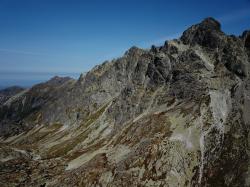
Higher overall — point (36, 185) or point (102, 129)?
point (102, 129)

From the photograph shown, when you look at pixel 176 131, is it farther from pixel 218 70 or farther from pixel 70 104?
pixel 70 104

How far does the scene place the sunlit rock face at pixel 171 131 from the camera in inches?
2613

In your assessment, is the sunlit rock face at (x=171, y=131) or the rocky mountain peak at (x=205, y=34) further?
the rocky mountain peak at (x=205, y=34)

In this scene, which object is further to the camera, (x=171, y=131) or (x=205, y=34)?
(x=205, y=34)

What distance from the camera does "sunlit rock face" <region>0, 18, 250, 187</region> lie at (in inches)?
2613

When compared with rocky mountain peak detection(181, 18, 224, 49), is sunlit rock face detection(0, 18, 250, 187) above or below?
below

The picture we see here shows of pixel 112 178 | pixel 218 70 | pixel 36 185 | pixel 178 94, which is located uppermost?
pixel 218 70

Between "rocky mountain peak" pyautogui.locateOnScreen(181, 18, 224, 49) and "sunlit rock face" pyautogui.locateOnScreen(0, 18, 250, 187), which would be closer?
"sunlit rock face" pyautogui.locateOnScreen(0, 18, 250, 187)

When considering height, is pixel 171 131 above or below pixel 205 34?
below

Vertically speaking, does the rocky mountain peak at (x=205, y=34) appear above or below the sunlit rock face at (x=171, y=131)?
above

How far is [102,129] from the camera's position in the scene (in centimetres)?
12406

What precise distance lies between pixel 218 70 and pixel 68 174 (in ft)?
204

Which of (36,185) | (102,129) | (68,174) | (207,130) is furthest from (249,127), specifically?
(102,129)

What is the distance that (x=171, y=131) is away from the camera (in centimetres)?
7669
